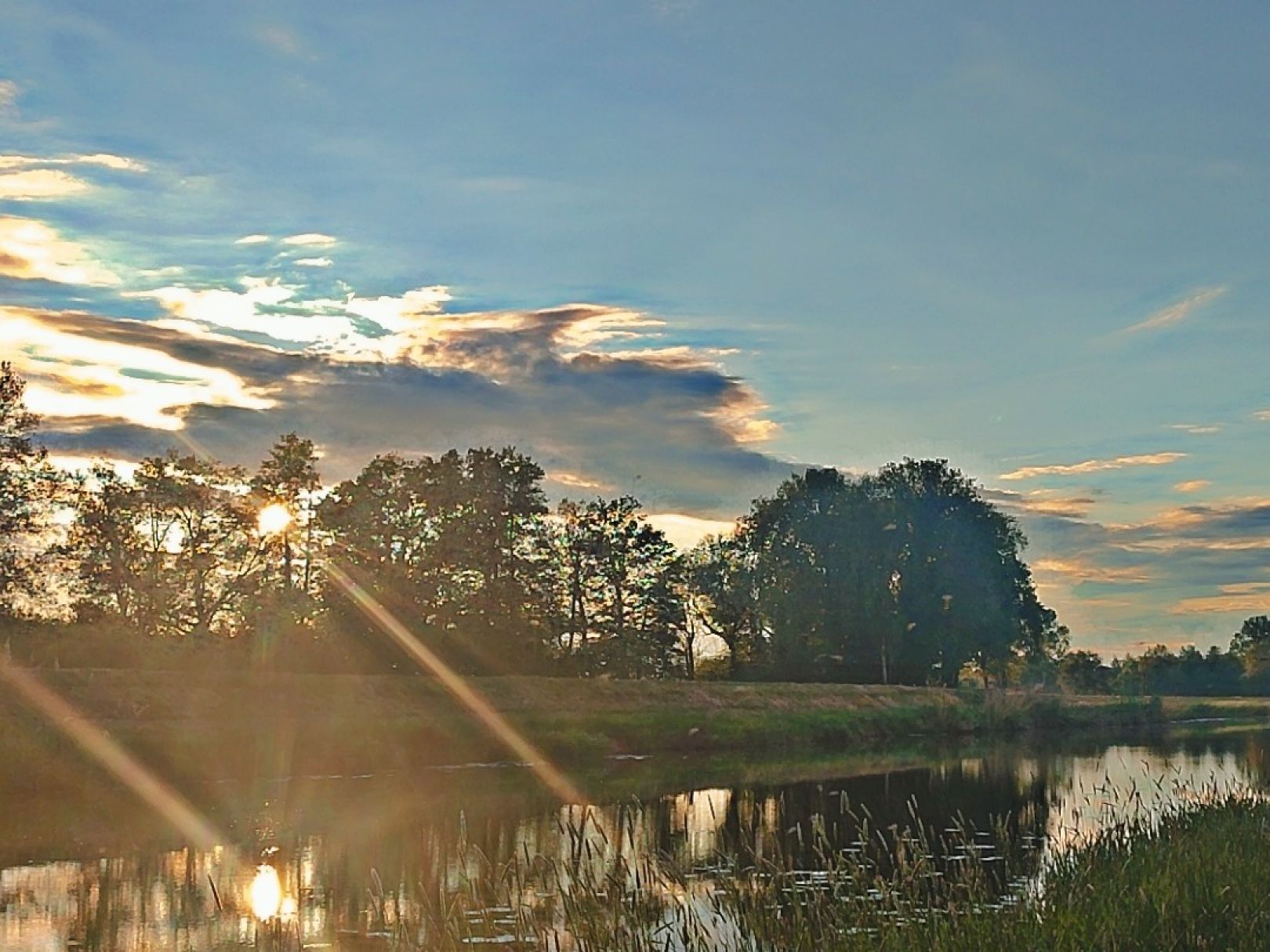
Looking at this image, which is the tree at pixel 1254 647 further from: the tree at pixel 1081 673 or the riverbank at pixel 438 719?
the riverbank at pixel 438 719

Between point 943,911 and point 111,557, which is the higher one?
point 111,557

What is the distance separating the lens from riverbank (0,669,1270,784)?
43562 mm

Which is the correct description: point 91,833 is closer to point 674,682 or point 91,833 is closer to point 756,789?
point 756,789

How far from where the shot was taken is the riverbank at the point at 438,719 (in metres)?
43.6

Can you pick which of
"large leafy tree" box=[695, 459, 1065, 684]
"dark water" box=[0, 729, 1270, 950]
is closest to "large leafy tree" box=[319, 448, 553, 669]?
"dark water" box=[0, 729, 1270, 950]

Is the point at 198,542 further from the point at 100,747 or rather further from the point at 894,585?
the point at 894,585

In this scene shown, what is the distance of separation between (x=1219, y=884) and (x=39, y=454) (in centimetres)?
5142

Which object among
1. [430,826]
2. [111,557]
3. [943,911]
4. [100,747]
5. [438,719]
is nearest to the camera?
[943,911]

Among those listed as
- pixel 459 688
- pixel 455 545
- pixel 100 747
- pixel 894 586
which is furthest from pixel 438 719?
pixel 894 586

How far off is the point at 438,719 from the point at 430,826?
72.2ft

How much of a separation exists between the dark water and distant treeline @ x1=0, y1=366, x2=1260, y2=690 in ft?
61.1

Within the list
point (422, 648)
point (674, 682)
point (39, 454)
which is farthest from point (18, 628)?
point (674, 682)

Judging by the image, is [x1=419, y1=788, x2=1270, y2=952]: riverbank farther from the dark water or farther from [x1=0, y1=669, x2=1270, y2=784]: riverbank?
[x1=0, y1=669, x2=1270, y2=784]: riverbank

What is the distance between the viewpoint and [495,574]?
7450 centimetres
